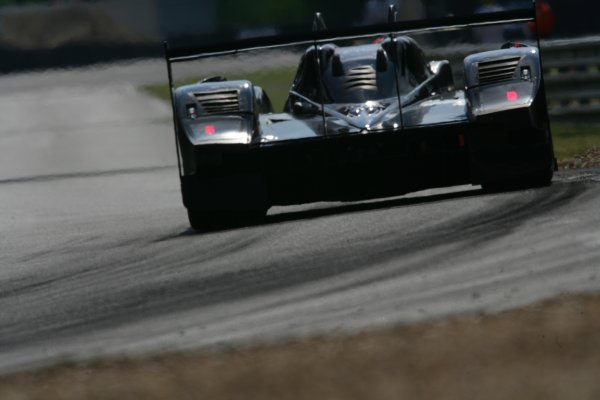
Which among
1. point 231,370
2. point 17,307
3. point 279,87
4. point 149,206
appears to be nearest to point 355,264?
point 17,307

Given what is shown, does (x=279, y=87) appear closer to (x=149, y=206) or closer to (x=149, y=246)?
(x=149, y=206)

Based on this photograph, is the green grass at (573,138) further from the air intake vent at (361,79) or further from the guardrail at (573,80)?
the air intake vent at (361,79)

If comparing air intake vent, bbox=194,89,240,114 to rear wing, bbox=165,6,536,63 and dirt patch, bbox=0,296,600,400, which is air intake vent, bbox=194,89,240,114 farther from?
dirt patch, bbox=0,296,600,400

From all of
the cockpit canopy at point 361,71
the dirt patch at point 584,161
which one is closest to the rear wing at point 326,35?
the cockpit canopy at point 361,71

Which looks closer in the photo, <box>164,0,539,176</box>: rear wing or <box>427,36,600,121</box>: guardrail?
<box>164,0,539,176</box>: rear wing

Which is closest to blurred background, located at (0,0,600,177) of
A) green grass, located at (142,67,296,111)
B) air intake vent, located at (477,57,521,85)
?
green grass, located at (142,67,296,111)

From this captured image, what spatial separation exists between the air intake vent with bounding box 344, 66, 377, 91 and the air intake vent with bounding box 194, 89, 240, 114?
35.7 inches

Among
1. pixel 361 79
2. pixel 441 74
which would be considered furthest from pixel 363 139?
pixel 441 74

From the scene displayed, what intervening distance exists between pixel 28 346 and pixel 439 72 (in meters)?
6.01

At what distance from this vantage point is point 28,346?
7.98m

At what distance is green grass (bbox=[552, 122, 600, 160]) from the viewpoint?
17.2 metres

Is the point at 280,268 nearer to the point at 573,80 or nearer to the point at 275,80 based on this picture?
the point at 275,80

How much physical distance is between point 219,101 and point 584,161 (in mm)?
4892

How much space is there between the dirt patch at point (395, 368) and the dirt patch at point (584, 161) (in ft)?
28.0
